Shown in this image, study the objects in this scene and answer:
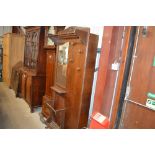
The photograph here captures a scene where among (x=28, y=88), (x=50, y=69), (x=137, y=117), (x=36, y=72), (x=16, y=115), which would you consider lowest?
(x=16, y=115)

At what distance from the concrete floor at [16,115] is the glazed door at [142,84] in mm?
1516

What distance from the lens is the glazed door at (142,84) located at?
146 centimetres

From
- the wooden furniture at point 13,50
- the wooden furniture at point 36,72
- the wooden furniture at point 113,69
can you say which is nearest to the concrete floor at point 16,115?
the wooden furniture at point 36,72

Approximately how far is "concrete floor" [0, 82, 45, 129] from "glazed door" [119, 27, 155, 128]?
1.52 metres

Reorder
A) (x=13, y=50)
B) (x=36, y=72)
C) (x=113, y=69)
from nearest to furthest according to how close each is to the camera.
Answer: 1. (x=113, y=69)
2. (x=36, y=72)
3. (x=13, y=50)

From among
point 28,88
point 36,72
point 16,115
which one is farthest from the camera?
point 28,88

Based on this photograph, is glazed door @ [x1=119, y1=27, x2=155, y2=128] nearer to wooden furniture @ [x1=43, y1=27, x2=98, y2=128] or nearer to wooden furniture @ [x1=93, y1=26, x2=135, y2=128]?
wooden furniture @ [x1=93, y1=26, x2=135, y2=128]

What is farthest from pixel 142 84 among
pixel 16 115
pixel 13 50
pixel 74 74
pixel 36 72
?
pixel 13 50

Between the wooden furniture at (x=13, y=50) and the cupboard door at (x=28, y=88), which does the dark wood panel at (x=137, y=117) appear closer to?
the cupboard door at (x=28, y=88)

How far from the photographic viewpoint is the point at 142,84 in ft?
5.06

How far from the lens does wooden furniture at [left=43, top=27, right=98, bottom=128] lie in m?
1.74

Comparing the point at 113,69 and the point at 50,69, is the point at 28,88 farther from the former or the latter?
the point at 113,69

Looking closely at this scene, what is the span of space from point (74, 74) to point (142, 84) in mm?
775
